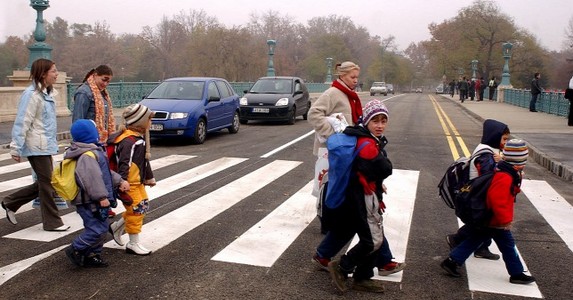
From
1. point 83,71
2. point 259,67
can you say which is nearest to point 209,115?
point 259,67

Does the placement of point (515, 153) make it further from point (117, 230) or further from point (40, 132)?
point (40, 132)

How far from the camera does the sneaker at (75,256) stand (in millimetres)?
4477

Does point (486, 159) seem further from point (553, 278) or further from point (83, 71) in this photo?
point (83, 71)

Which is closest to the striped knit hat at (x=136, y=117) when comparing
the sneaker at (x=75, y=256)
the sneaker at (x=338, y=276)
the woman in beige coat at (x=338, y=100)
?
the sneaker at (x=75, y=256)

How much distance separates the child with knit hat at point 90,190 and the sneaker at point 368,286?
206 centimetres

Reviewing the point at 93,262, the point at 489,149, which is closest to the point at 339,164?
the point at 489,149

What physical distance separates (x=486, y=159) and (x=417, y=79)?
140082 millimetres

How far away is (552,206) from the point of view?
711 cm

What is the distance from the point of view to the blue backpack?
3865 mm

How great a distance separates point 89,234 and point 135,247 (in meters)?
0.51

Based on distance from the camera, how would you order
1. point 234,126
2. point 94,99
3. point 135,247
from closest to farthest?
point 135,247 → point 94,99 → point 234,126

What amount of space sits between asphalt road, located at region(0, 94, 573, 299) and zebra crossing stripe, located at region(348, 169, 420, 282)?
0.03 metres

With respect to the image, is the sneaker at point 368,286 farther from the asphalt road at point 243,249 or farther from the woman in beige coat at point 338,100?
the woman in beige coat at point 338,100

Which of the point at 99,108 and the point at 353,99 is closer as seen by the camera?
the point at 353,99
